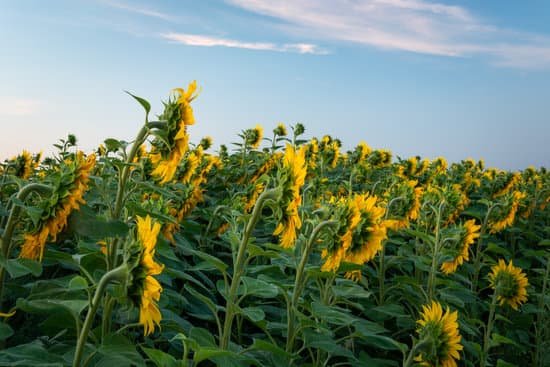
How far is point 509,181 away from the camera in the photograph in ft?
25.4

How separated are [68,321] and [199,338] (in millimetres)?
494

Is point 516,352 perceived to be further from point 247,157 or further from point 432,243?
point 247,157

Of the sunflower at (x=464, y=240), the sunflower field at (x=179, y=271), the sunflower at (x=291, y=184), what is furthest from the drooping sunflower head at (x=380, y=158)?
the sunflower at (x=291, y=184)

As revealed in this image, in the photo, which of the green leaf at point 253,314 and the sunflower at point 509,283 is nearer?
the green leaf at point 253,314

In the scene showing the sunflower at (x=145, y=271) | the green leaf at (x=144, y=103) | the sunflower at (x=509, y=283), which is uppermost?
the green leaf at (x=144, y=103)

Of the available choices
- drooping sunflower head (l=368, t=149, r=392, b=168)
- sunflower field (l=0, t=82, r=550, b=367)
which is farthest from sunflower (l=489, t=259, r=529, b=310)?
drooping sunflower head (l=368, t=149, r=392, b=168)

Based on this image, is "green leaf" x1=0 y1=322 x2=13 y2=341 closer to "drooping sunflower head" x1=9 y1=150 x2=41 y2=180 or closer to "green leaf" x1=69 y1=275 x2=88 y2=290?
"green leaf" x1=69 y1=275 x2=88 y2=290

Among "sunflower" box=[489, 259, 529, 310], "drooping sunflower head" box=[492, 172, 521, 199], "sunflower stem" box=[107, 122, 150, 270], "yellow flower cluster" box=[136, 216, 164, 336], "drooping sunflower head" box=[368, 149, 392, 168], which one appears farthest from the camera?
"drooping sunflower head" box=[368, 149, 392, 168]

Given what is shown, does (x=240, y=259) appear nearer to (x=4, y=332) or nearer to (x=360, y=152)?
(x=4, y=332)

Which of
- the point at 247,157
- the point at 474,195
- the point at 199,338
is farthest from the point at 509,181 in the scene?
the point at 199,338

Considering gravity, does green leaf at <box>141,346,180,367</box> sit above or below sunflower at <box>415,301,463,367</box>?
above

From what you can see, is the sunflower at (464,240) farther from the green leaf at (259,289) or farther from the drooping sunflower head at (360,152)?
the drooping sunflower head at (360,152)

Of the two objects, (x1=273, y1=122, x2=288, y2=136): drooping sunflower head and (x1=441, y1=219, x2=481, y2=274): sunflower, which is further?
(x1=273, y1=122, x2=288, y2=136): drooping sunflower head

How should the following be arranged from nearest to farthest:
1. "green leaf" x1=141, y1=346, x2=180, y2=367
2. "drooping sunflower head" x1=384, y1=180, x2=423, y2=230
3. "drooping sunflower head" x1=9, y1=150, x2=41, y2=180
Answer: "green leaf" x1=141, y1=346, x2=180, y2=367
"drooping sunflower head" x1=384, y1=180, x2=423, y2=230
"drooping sunflower head" x1=9, y1=150, x2=41, y2=180
